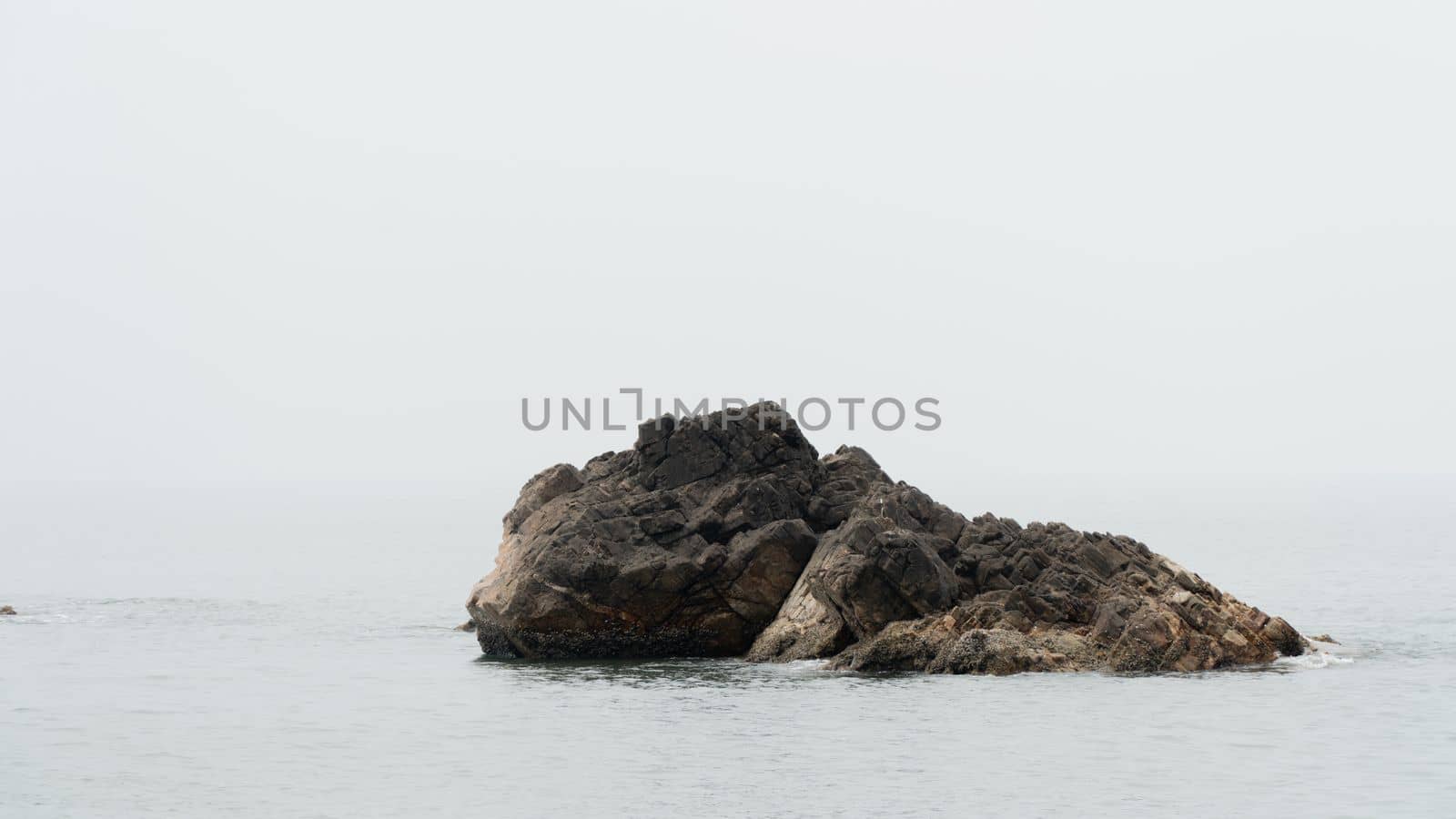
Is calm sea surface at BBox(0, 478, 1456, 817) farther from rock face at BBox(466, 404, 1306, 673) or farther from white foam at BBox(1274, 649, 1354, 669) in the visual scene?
rock face at BBox(466, 404, 1306, 673)

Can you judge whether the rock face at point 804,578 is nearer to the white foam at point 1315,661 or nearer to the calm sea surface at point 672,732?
the white foam at point 1315,661

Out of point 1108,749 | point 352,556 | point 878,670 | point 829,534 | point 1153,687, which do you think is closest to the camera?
point 1108,749

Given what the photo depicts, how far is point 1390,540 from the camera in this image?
124 m

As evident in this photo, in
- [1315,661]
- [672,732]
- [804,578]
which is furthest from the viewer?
[804,578]

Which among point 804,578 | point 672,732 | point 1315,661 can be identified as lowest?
point 672,732

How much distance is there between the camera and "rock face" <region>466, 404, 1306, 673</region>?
145 ft

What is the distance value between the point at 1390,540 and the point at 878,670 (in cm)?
9213

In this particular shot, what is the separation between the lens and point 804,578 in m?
47.6

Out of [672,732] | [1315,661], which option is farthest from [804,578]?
[1315,661]

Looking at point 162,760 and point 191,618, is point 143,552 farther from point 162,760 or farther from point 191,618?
point 162,760

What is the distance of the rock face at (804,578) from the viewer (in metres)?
44.1

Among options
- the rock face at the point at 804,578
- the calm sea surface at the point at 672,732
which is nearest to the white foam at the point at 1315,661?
the calm sea surface at the point at 672,732

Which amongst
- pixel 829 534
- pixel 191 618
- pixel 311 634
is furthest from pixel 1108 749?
pixel 191 618

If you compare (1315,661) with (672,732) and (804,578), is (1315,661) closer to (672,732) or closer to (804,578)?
(804,578)
